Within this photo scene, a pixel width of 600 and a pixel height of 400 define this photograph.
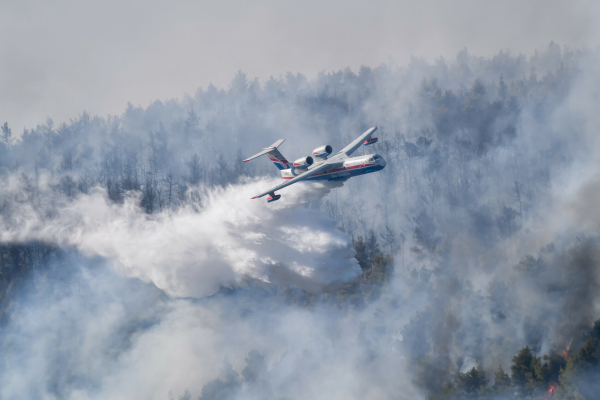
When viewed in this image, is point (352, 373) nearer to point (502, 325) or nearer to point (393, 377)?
point (393, 377)

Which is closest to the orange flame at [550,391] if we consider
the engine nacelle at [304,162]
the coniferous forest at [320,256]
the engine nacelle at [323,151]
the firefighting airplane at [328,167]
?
the coniferous forest at [320,256]

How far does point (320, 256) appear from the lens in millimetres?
38344

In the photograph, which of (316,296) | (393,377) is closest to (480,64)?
(316,296)

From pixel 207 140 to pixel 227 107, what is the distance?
1838 cm

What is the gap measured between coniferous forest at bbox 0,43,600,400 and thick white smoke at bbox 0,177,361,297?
16 centimetres

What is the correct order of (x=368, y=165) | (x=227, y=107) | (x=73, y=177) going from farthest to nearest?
1. (x=227, y=107)
2. (x=73, y=177)
3. (x=368, y=165)

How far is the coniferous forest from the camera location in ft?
141

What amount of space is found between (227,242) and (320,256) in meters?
8.57

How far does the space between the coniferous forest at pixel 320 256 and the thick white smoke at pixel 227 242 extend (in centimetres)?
16

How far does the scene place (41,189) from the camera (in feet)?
265

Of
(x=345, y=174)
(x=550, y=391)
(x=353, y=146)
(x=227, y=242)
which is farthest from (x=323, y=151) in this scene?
(x=550, y=391)

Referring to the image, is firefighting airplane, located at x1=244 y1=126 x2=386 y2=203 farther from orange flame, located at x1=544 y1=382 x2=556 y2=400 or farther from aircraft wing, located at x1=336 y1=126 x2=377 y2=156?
orange flame, located at x1=544 y1=382 x2=556 y2=400

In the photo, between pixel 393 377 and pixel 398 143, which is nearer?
pixel 393 377

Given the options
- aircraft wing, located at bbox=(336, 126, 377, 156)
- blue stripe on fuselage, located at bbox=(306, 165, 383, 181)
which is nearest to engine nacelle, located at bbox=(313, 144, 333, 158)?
blue stripe on fuselage, located at bbox=(306, 165, 383, 181)
